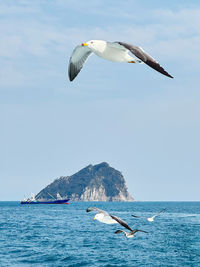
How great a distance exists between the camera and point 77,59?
10.2 m

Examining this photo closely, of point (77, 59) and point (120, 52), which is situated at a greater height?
point (77, 59)

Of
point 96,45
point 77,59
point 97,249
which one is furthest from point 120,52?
point 97,249

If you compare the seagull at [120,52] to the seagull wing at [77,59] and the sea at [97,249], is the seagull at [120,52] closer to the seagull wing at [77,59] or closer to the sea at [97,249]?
the seagull wing at [77,59]

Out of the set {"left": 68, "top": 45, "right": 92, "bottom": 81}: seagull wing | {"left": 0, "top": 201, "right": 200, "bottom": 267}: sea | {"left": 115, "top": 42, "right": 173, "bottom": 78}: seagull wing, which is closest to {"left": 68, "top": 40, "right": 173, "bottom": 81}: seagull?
{"left": 115, "top": 42, "right": 173, "bottom": 78}: seagull wing

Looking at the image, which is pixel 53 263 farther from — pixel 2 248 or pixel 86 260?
pixel 2 248

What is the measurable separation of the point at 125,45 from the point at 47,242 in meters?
53.6

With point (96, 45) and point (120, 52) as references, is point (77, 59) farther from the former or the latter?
point (120, 52)

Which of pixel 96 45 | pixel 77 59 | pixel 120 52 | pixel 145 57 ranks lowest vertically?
pixel 145 57

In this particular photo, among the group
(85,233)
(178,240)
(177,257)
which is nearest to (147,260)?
(177,257)

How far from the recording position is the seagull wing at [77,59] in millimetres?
9883

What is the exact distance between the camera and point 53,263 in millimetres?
40625

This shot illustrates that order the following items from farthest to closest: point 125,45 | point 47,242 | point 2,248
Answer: point 47,242
point 2,248
point 125,45

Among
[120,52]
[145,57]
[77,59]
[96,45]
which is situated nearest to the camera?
[145,57]

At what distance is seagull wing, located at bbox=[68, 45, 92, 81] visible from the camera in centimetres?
988
